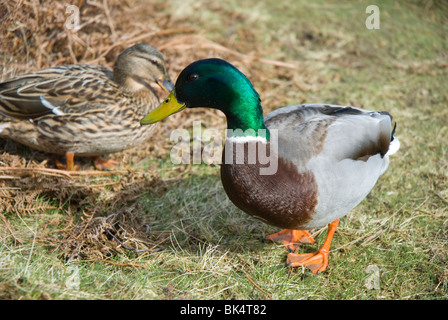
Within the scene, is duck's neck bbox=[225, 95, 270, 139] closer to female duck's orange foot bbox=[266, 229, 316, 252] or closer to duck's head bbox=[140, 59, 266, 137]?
duck's head bbox=[140, 59, 266, 137]

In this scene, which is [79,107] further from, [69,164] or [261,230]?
[261,230]

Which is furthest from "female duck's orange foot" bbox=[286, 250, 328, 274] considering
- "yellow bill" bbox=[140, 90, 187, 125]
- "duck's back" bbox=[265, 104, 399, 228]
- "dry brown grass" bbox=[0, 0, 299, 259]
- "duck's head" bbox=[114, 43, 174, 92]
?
"duck's head" bbox=[114, 43, 174, 92]

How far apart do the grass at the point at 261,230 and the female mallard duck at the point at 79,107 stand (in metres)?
0.38

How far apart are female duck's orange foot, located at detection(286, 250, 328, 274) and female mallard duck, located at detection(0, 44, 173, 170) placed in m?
1.64

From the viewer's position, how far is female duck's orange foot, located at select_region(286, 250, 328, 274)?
3117 millimetres

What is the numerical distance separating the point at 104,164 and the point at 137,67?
924 millimetres

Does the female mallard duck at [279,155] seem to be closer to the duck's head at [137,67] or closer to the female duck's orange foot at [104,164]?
the duck's head at [137,67]

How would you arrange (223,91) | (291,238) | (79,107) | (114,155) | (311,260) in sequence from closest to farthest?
(223,91) < (311,260) < (291,238) < (79,107) < (114,155)

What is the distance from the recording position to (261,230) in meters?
3.48

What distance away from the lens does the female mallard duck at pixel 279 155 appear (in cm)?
263

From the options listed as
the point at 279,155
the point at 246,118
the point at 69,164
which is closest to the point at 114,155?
the point at 69,164

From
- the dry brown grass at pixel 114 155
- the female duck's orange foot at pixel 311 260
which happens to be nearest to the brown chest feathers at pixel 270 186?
the female duck's orange foot at pixel 311 260

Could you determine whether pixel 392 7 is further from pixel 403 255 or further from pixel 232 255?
pixel 232 255

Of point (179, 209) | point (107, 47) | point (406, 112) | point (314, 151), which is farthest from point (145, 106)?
point (406, 112)
